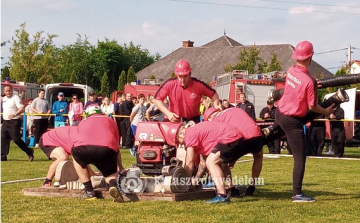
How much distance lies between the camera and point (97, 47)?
89.9 metres

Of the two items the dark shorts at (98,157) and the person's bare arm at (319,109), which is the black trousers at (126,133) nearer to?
the dark shorts at (98,157)

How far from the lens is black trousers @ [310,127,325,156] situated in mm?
21297

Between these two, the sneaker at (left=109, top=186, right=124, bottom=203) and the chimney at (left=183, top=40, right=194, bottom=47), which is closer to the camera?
the sneaker at (left=109, top=186, right=124, bottom=203)

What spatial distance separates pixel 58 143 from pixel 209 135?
246 cm

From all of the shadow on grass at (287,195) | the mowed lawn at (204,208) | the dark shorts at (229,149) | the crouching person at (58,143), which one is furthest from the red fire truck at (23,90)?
the dark shorts at (229,149)

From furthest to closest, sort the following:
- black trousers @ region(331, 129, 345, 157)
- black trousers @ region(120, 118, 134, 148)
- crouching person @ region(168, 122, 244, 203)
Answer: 1. black trousers @ region(120, 118, 134, 148)
2. black trousers @ region(331, 129, 345, 157)
3. crouching person @ region(168, 122, 244, 203)

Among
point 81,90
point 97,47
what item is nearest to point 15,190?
point 81,90

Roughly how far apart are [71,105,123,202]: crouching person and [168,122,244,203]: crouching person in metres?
1.02

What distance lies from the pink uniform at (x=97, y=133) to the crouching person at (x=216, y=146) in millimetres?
997

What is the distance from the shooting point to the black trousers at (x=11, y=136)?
1785cm

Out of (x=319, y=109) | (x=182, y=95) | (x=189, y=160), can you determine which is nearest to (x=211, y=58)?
(x=182, y=95)

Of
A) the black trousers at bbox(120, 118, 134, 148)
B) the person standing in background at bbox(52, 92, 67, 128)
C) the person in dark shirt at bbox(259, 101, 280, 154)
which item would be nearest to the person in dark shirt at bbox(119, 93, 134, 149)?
the black trousers at bbox(120, 118, 134, 148)

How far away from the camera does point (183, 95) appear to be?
10.5 meters

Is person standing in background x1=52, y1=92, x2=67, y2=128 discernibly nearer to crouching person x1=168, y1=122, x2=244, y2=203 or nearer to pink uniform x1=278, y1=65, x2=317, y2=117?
crouching person x1=168, y1=122, x2=244, y2=203
